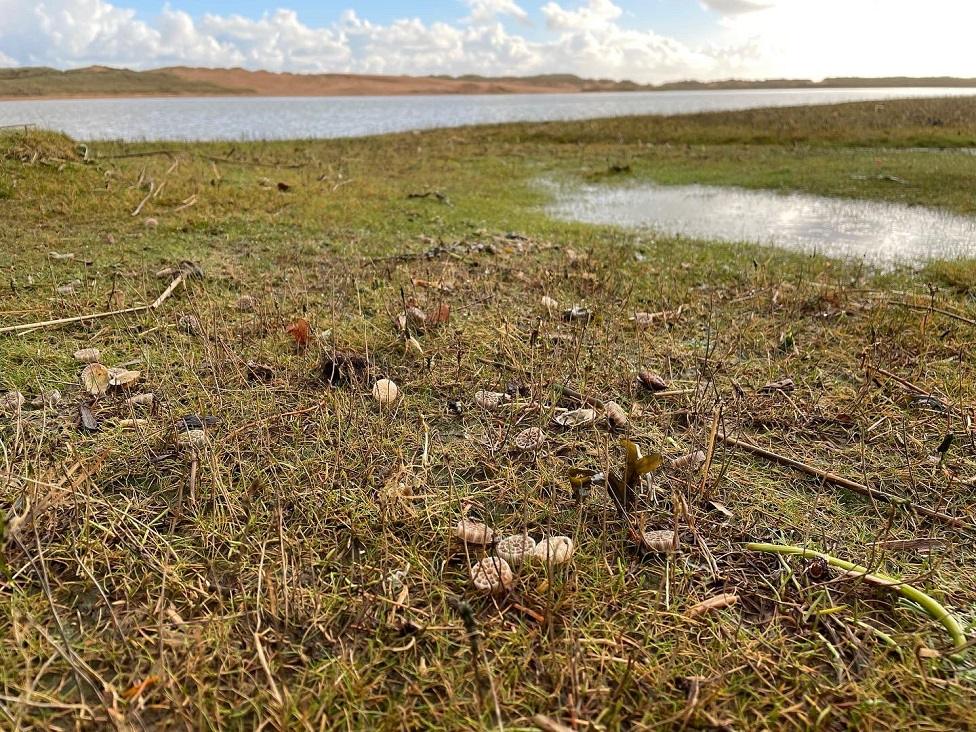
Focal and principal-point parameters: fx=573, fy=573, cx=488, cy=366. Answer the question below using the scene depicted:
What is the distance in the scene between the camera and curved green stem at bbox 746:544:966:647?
1.71 meters

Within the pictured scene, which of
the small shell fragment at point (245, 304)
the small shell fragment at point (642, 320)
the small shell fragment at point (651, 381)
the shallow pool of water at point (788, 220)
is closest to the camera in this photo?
the small shell fragment at point (651, 381)

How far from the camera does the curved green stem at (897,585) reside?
1.71 metres

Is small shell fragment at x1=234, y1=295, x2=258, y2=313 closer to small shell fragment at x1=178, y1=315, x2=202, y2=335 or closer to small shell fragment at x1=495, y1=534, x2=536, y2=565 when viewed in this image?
small shell fragment at x1=178, y1=315, x2=202, y2=335

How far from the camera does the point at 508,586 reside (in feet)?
6.08

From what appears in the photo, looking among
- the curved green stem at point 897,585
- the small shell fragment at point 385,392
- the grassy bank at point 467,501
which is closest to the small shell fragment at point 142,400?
the grassy bank at point 467,501

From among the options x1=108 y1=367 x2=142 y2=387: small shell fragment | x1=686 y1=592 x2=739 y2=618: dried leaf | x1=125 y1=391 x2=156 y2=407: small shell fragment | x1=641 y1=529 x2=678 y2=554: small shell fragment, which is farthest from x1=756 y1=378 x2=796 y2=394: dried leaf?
x1=108 y1=367 x2=142 y2=387: small shell fragment

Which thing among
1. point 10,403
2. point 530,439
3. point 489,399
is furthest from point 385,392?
point 10,403

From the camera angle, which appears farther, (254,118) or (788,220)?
(254,118)

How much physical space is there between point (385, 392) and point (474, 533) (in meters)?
1.18

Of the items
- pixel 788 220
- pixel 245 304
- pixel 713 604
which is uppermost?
pixel 788 220

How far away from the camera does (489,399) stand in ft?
10.1

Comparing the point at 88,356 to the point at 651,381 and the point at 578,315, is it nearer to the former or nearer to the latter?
the point at 578,315

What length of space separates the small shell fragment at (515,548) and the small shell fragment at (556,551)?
3 cm

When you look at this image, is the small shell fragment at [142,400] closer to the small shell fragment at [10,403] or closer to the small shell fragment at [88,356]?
the small shell fragment at [10,403]
